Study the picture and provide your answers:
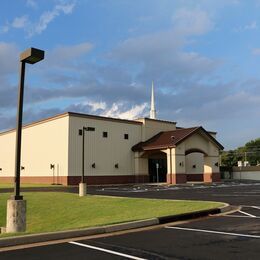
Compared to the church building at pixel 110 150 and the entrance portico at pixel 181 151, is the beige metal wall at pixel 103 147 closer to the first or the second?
the church building at pixel 110 150

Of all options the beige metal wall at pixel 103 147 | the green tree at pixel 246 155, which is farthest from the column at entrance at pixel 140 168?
the green tree at pixel 246 155

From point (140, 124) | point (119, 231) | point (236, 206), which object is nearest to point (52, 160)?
point (140, 124)

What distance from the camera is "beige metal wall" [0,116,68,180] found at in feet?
151

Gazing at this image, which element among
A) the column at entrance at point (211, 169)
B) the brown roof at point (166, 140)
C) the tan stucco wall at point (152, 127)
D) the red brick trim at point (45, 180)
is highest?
the tan stucco wall at point (152, 127)

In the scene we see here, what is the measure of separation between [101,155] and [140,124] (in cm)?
726

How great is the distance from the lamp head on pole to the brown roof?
35514 millimetres

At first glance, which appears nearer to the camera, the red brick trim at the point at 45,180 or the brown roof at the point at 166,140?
the red brick trim at the point at 45,180

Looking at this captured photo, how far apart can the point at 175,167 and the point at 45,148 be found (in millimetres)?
14517

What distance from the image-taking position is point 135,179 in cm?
5153

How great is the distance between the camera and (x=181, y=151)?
48.8 meters

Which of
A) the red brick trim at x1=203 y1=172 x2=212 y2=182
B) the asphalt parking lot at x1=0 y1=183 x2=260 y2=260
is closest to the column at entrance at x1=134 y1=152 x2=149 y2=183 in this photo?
the red brick trim at x1=203 y1=172 x2=212 y2=182

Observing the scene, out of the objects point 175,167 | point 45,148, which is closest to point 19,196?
point 175,167

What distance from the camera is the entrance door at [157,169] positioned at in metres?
53.6

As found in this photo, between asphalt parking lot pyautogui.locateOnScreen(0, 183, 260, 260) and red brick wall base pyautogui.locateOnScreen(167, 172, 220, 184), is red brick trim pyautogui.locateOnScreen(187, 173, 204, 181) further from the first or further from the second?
asphalt parking lot pyautogui.locateOnScreen(0, 183, 260, 260)
